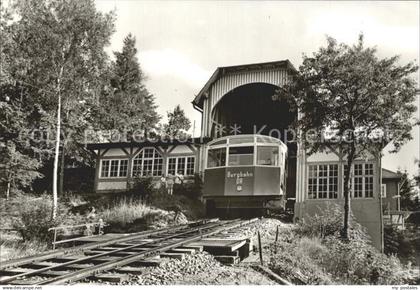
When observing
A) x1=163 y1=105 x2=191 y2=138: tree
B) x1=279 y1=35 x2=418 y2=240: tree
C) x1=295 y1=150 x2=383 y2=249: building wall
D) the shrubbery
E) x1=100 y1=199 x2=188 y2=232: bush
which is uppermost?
x1=163 y1=105 x2=191 y2=138: tree

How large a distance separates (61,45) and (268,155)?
9768mm

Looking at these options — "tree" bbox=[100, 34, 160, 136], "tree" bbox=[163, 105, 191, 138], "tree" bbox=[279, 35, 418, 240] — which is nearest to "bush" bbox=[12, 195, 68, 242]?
"tree" bbox=[279, 35, 418, 240]

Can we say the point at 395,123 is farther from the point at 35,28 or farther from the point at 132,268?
the point at 35,28

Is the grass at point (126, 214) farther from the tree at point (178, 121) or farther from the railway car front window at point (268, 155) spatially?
the tree at point (178, 121)

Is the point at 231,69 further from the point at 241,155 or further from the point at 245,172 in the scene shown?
the point at 245,172

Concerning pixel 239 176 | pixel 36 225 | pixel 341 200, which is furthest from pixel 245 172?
pixel 36 225

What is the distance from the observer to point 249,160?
18.5 metres

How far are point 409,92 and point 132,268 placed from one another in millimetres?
11618

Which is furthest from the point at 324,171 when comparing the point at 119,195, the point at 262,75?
the point at 119,195

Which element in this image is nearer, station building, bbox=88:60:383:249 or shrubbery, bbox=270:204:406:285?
shrubbery, bbox=270:204:406:285

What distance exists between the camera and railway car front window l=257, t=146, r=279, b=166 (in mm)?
18391

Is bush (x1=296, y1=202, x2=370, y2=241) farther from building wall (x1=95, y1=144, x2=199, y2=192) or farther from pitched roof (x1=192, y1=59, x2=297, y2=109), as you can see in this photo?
building wall (x1=95, y1=144, x2=199, y2=192)

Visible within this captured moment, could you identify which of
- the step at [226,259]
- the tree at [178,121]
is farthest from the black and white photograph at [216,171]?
the tree at [178,121]

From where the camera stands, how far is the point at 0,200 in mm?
14297
